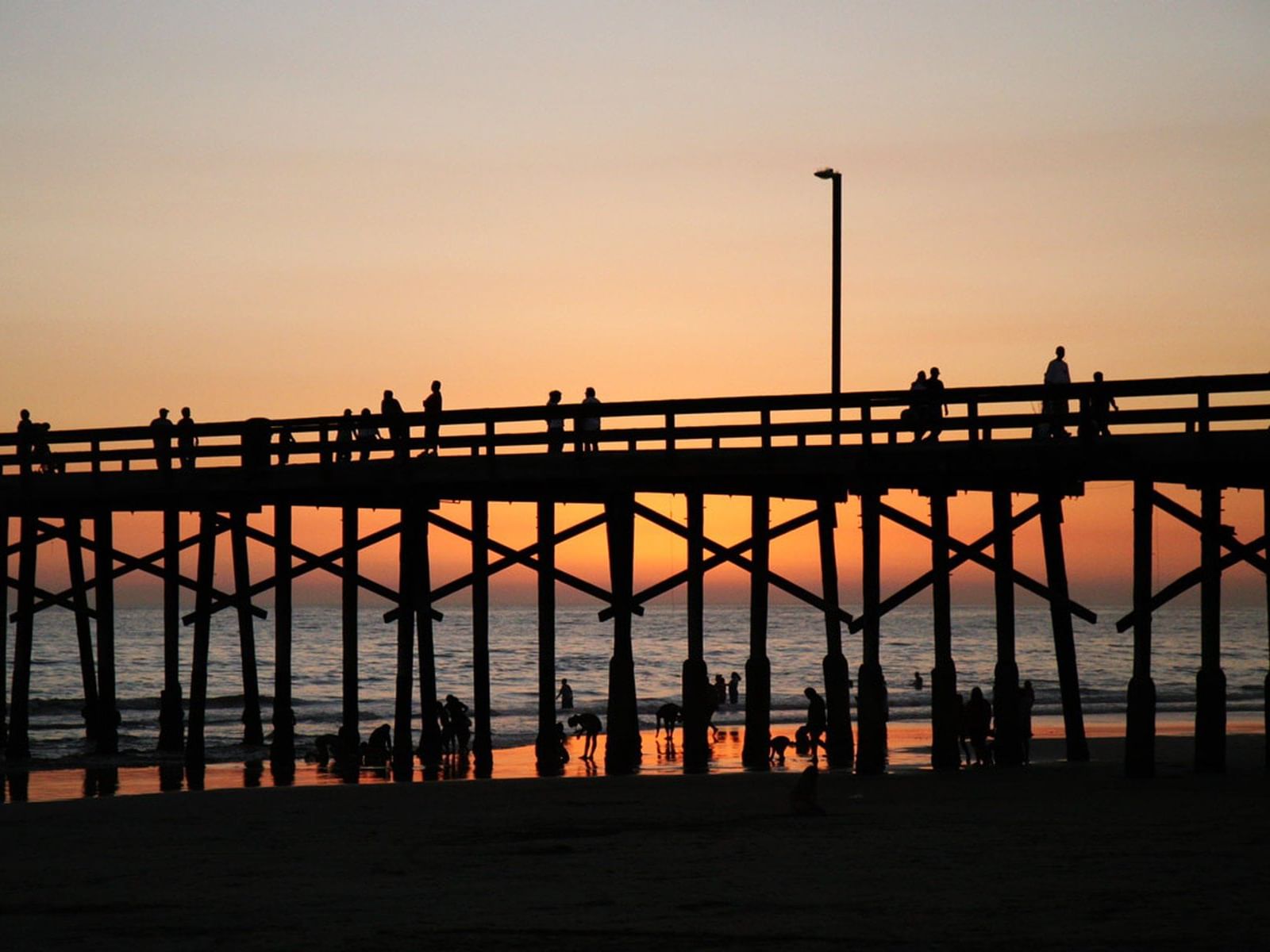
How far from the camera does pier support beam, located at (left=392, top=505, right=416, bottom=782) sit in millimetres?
26750

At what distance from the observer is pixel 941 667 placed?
21.4 metres

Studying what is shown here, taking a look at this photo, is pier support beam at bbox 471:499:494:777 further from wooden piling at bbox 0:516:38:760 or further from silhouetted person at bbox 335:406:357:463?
wooden piling at bbox 0:516:38:760

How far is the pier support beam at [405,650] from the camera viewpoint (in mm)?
26750

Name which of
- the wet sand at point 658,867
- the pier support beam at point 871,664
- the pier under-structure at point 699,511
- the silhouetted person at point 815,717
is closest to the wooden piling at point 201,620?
the pier under-structure at point 699,511

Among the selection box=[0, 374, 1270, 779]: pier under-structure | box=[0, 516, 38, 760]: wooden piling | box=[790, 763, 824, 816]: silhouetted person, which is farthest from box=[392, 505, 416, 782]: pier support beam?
box=[790, 763, 824, 816]: silhouetted person

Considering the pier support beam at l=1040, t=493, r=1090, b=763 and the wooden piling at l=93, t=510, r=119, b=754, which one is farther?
the wooden piling at l=93, t=510, r=119, b=754

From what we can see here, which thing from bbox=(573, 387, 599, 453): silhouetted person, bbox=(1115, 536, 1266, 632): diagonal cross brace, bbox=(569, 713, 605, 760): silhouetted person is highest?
bbox=(573, 387, 599, 453): silhouetted person

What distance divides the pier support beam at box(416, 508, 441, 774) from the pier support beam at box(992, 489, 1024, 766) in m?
8.82

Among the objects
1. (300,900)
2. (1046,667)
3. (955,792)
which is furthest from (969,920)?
(1046,667)

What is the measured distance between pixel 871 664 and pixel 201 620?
12115 mm

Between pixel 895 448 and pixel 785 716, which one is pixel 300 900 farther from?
pixel 785 716

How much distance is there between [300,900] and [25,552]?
19865 millimetres

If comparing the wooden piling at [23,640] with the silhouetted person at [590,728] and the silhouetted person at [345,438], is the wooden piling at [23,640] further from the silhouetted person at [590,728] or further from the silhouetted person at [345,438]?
the silhouetted person at [590,728]

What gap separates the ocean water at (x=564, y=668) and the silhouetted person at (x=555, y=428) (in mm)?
12933
